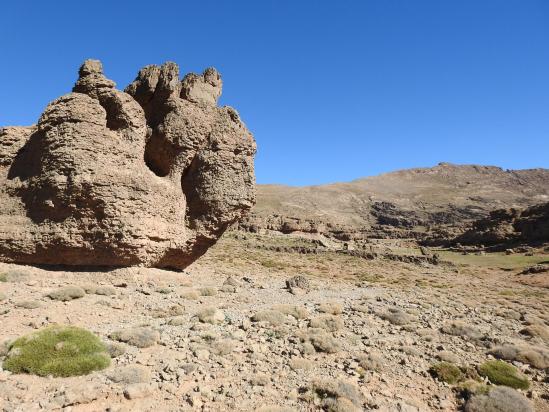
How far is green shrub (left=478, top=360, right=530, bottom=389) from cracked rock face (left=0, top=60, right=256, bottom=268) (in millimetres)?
10371

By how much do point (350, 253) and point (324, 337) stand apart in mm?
45223

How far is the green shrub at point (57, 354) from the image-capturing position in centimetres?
702

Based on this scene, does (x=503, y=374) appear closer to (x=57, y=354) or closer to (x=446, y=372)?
(x=446, y=372)

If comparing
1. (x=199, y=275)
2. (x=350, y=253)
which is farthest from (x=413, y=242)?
(x=199, y=275)

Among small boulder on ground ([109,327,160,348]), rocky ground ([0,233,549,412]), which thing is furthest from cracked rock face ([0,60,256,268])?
small boulder on ground ([109,327,160,348])

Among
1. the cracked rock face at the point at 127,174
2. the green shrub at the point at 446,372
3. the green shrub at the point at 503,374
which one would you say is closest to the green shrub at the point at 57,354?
the cracked rock face at the point at 127,174

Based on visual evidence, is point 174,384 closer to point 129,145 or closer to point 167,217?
point 167,217

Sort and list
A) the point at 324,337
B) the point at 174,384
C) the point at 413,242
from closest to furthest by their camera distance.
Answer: the point at 174,384 < the point at 324,337 < the point at 413,242

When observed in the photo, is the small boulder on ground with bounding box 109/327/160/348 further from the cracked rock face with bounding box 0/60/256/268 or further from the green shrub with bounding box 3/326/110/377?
the cracked rock face with bounding box 0/60/256/268

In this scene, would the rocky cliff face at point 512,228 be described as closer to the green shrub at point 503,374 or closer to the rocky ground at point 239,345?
the rocky ground at point 239,345

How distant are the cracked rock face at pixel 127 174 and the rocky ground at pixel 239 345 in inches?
42.5

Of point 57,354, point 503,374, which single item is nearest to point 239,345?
point 57,354

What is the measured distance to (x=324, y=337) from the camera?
10.3 metres

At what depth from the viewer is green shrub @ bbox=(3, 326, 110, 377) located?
23.0 feet
